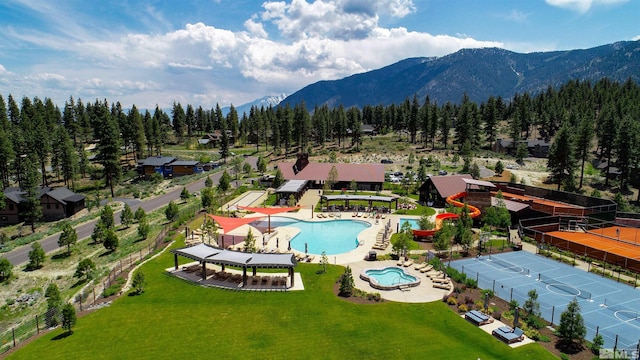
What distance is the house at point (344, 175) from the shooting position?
214 feet

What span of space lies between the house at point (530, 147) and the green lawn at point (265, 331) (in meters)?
85.5

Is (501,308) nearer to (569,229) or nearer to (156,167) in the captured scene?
(569,229)

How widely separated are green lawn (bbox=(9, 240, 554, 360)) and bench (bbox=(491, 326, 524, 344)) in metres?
0.42

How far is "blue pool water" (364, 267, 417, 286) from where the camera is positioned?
2814 centimetres

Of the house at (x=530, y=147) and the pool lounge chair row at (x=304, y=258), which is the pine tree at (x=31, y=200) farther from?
the house at (x=530, y=147)

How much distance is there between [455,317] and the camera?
22.2 metres

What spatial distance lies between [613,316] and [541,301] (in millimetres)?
3923

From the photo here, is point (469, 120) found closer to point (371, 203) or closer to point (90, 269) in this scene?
point (371, 203)

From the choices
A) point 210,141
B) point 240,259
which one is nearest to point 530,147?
point 240,259

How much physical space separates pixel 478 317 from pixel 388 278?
842 centimetres

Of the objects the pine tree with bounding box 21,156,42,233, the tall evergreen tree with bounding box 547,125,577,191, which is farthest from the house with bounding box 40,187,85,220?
the tall evergreen tree with bounding box 547,125,577,191

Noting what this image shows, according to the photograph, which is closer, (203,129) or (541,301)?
(541,301)

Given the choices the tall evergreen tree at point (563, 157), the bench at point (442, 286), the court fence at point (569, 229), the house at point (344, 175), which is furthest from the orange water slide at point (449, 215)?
the tall evergreen tree at point (563, 157)

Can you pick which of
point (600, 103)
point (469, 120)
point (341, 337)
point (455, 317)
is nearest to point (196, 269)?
point (341, 337)
